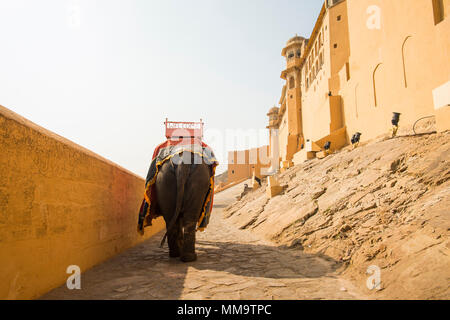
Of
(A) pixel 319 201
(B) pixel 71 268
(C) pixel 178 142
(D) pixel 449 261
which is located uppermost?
(C) pixel 178 142

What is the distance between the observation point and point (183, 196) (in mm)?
3785

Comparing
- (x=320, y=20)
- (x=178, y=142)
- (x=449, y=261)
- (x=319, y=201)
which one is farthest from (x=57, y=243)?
(x=320, y=20)

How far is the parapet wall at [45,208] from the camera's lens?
1954 mm

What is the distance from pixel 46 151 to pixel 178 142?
2.13 meters

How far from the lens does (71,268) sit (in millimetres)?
2812

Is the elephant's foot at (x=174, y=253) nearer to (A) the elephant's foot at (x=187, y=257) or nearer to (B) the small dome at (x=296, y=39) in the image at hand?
(A) the elephant's foot at (x=187, y=257)

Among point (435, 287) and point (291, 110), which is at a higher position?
point (291, 110)

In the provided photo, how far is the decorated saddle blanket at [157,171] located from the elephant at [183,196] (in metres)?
0.09

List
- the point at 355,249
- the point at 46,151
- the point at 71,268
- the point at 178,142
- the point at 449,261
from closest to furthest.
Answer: the point at 449,261 < the point at 46,151 < the point at 71,268 < the point at 355,249 < the point at 178,142

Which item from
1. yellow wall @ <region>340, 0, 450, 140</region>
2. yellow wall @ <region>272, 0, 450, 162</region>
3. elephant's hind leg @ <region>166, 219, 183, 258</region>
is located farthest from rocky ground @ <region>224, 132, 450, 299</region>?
yellow wall @ <region>340, 0, 450, 140</region>

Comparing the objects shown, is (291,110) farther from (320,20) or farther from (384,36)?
(384,36)

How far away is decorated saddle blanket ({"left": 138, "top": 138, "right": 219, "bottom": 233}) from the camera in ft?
13.1

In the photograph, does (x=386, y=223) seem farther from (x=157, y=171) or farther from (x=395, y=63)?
(x=395, y=63)

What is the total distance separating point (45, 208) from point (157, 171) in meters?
1.75
